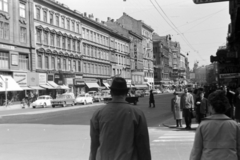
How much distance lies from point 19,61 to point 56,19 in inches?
479

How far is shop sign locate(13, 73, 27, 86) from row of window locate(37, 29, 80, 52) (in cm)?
661

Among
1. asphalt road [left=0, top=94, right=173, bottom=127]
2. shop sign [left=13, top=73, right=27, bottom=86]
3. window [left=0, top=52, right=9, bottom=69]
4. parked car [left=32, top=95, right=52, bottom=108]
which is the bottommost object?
asphalt road [left=0, top=94, right=173, bottom=127]

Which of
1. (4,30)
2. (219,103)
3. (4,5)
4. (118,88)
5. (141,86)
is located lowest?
(219,103)

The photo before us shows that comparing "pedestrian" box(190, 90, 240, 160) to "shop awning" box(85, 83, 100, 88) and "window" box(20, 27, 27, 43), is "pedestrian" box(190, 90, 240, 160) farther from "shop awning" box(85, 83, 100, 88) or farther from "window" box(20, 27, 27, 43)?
"shop awning" box(85, 83, 100, 88)

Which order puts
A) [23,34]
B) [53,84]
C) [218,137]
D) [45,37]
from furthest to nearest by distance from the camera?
[53,84] → [45,37] → [23,34] → [218,137]

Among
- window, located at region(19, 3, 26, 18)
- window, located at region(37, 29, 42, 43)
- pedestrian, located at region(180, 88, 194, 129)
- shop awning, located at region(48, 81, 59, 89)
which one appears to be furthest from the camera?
shop awning, located at region(48, 81, 59, 89)

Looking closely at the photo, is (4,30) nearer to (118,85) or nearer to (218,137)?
(118,85)

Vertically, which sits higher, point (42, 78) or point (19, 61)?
point (19, 61)

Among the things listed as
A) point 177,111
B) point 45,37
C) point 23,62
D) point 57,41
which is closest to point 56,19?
point 57,41

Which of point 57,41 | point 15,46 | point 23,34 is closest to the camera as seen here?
point 15,46

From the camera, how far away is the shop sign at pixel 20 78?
1655 inches

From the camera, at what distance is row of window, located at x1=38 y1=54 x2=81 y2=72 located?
47.7 metres

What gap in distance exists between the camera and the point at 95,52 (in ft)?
215

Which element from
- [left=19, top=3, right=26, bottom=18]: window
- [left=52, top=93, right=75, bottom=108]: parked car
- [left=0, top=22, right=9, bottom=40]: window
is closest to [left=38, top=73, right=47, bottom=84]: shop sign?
[left=0, top=22, right=9, bottom=40]: window
